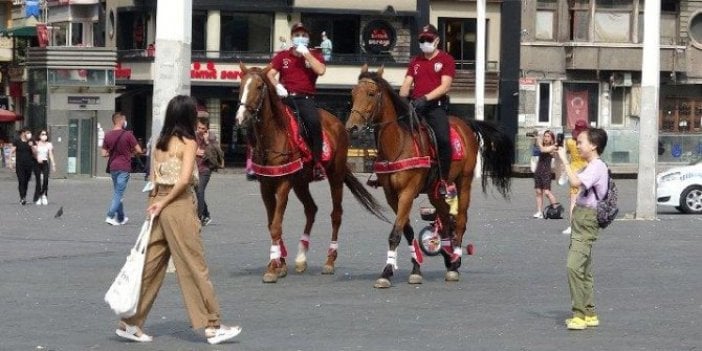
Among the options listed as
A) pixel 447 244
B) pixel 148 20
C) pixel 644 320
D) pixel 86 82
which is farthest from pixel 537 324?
pixel 148 20

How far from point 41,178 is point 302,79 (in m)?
20.8

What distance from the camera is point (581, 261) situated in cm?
1422

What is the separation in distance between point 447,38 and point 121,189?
134 ft

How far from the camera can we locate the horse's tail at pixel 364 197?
65.3 feet

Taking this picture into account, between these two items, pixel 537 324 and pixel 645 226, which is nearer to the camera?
pixel 537 324

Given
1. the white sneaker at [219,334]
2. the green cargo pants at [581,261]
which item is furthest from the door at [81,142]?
the white sneaker at [219,334]

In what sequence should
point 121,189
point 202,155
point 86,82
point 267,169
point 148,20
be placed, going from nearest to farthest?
1. point 267,169
2. point 202,155
3. point 121,189
4. point 86,82
5. point 148,20

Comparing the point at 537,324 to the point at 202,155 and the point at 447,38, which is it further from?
the point at 447,38

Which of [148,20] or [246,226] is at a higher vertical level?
[148,20]

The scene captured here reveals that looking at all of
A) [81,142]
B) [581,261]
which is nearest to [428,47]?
[581,261]

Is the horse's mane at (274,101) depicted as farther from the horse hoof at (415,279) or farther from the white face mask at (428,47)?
the horse hoof at (415,279)

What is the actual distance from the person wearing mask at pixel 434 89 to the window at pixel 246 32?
4769 centimetres

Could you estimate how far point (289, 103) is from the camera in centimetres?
1892

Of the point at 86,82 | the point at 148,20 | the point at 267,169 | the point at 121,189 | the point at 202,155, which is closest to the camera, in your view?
the point at 267,169
